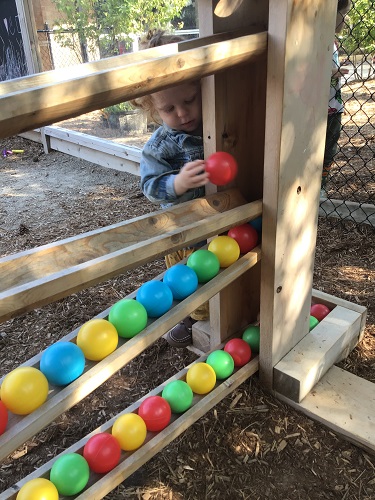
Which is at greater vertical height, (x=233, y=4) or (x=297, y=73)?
(x=233, y=4)

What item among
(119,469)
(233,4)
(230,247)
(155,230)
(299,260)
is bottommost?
(119,469)

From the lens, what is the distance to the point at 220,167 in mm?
1633

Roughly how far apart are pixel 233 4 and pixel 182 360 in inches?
65.3

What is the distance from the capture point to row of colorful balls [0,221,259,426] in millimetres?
1406

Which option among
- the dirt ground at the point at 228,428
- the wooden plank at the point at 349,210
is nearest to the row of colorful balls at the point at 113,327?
the dirt ground at the point at 228,428

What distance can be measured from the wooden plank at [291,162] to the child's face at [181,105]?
0.49 meters

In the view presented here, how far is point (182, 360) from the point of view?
2.44m

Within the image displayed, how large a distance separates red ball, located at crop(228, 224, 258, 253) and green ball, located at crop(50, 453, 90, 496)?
97 centimetres

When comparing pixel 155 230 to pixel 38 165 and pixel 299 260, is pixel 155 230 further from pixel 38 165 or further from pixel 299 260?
pixel 38 165

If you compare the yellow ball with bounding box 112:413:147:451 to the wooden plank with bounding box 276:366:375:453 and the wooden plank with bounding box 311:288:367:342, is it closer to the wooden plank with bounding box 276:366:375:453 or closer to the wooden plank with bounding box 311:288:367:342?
the wooden plank with bounding box 276:366:375:453

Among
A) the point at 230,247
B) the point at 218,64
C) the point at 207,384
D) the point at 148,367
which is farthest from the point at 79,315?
the point at 218,64

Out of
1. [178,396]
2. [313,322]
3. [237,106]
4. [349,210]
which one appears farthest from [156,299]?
[349,210]

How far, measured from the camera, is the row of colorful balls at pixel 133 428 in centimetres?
155

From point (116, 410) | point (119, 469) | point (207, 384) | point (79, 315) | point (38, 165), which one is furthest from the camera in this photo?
point (38, 165)
